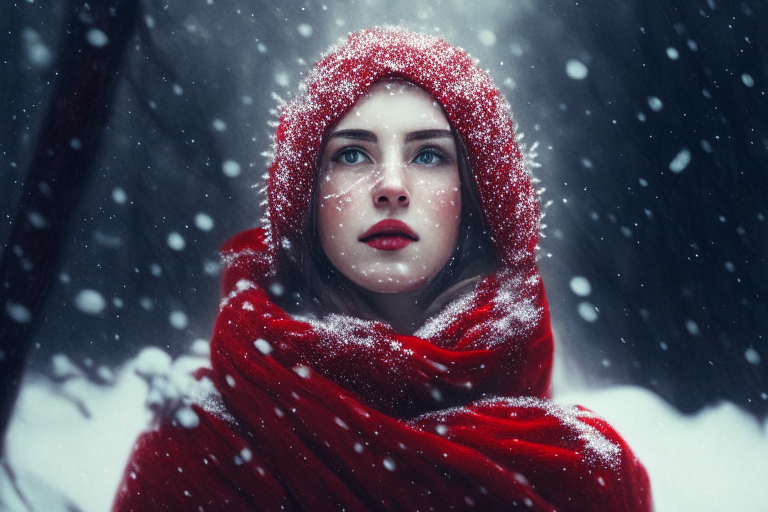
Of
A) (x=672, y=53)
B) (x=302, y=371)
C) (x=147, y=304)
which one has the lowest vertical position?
(x=302, y=371)

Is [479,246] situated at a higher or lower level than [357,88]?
lower

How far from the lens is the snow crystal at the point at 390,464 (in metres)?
0.71

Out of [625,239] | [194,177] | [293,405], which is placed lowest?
[293,405]

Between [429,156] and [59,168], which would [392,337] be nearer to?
[429,156]

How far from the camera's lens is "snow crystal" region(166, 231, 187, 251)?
76 cm

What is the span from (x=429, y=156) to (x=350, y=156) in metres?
0.09

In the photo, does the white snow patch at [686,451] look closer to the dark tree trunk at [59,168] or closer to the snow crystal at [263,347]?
the snow crystal at [263,347]

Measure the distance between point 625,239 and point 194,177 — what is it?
0.52 metres

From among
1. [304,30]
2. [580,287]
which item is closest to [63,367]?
[304,30]

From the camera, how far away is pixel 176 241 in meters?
0.76

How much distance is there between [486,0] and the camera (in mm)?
780

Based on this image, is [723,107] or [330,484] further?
[723,107]

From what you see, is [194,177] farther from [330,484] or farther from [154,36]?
[330,484]

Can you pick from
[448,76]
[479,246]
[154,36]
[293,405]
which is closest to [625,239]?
[479,246]
